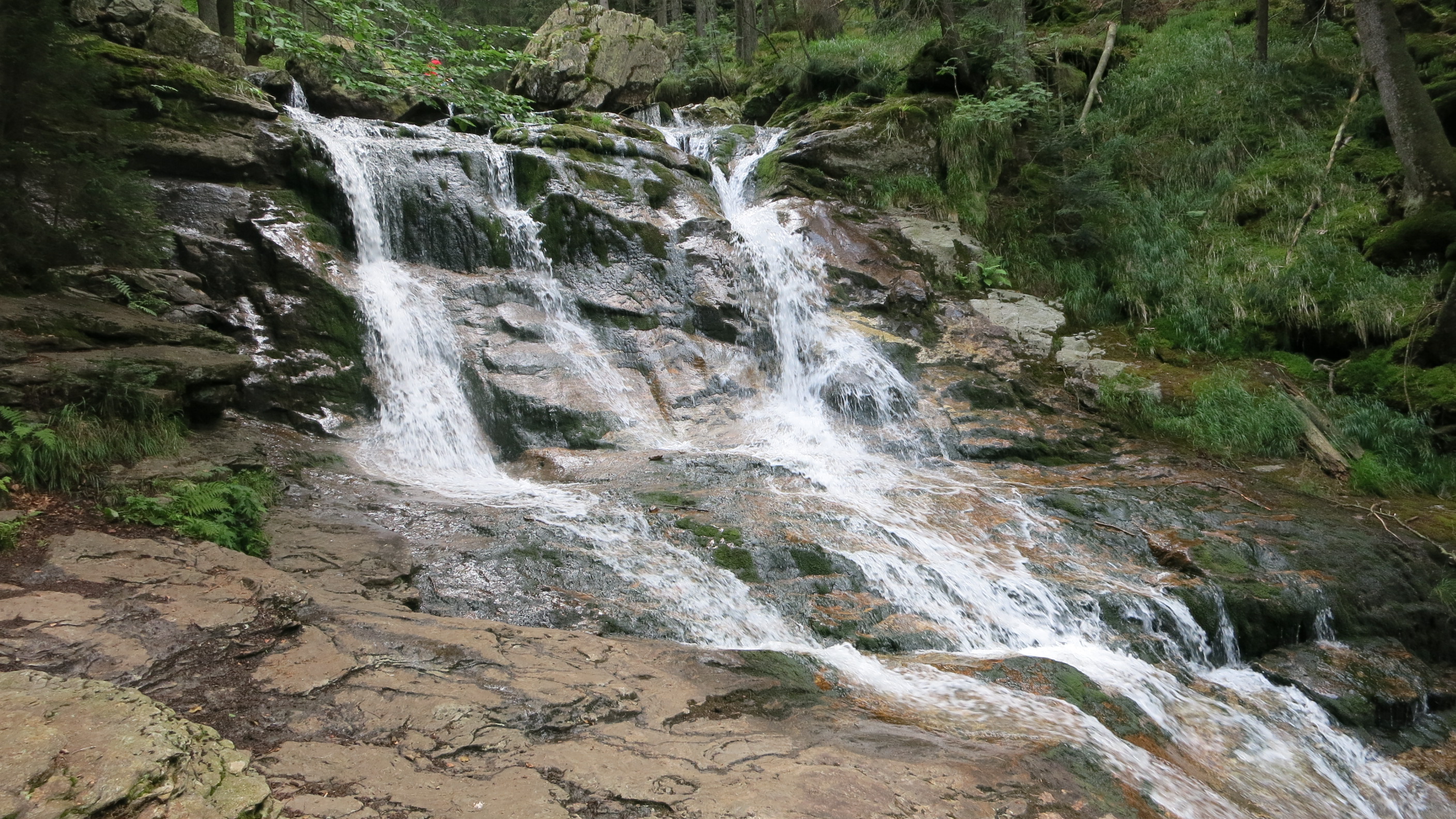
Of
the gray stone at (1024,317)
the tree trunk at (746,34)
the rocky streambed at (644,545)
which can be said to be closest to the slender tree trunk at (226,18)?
the rocky streambed at (644,545)

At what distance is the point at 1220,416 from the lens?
9953 mm

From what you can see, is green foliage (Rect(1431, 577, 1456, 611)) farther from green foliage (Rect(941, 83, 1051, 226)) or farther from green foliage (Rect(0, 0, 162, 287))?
green foliage (Rect(0, 0, 162, 287))

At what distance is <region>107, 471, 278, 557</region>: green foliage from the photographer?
5188mm

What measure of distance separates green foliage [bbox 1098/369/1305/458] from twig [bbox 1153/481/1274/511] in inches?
41.8

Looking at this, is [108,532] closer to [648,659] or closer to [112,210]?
[648,659]

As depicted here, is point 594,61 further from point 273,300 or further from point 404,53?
point 273,300

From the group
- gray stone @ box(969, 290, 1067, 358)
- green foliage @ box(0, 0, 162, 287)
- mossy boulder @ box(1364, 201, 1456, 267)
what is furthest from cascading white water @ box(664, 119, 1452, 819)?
mossy boulder @ box(1364, 201, 1456, 267)

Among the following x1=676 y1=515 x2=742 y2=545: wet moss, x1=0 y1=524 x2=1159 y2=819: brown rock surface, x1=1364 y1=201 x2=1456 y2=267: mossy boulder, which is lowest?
x1=676 y1=515 x2=742 y2=545: wet moss

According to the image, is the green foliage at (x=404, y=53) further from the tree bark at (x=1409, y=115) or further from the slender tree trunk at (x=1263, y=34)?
the slender tree trunk at (x=1263, y=34)

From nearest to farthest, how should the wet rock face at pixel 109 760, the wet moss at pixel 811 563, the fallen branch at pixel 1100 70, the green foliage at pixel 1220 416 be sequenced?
the wet rock face at pixel 109 760, the wet moss at pixel 811 563, the green foliage at pixel 1220 416, the fallen branch at pixel 1100 70

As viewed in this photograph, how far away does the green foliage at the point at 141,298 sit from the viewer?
25.1 feet

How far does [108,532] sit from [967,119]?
48.1 feet

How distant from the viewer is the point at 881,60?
18.0 meters

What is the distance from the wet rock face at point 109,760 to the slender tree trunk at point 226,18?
41.3 feet
